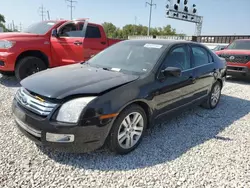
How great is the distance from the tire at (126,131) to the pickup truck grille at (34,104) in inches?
31.0

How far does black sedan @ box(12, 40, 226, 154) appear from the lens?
2451mm

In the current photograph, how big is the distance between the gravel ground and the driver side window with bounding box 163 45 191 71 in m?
1.10

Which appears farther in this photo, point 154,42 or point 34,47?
point 34,47

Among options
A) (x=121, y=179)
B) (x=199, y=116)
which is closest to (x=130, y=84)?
(x=121, y=179)

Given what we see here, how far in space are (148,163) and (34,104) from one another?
61.5 inches

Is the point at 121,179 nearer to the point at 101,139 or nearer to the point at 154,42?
the point at 101,139

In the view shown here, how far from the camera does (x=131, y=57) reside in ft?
11.9

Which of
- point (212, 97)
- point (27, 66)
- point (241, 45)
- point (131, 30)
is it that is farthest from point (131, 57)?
point (131, 30)

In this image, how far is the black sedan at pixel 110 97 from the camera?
8.04 feet

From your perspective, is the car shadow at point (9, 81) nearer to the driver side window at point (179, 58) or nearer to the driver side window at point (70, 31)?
the driver side window at point (70, 31)

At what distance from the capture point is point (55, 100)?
2.46 m

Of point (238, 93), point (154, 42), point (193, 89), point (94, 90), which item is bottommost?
point (238, 93)

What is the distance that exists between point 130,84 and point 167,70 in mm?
723

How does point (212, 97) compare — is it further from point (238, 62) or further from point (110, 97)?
point (238, 62)
